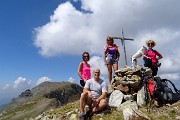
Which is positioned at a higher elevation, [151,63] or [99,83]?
[151,63]

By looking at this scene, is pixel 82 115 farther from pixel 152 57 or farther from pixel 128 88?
pixel 152 57

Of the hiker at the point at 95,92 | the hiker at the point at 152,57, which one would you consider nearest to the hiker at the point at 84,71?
the hiker at the point at 95,92

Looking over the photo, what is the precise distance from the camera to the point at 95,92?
15.4 meters

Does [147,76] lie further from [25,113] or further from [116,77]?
[25,113]

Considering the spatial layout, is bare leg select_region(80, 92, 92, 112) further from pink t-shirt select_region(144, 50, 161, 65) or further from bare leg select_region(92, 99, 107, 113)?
pink t-shirt select_region(144, 50, 161, 65)

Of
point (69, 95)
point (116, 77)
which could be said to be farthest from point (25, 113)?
point (116, 77)

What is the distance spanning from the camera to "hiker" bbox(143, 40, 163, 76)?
1691cm

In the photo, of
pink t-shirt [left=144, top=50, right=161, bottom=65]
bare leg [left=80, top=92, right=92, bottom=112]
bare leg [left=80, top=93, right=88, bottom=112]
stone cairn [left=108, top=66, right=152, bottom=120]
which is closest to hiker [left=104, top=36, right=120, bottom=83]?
stone cairn [left=108, top=66, right=152, bottom=120]

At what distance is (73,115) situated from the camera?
674 inches

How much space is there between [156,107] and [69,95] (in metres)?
179

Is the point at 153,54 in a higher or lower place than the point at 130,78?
higher

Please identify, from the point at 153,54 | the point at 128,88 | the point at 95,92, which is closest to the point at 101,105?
the point at 95,92

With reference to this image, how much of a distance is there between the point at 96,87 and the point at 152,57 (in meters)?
3.97

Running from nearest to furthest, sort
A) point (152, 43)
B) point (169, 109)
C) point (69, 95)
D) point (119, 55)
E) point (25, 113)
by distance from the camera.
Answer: point (169, 109), point (152, 43), point (119, 55), point (25, 113), point (69, 95)
